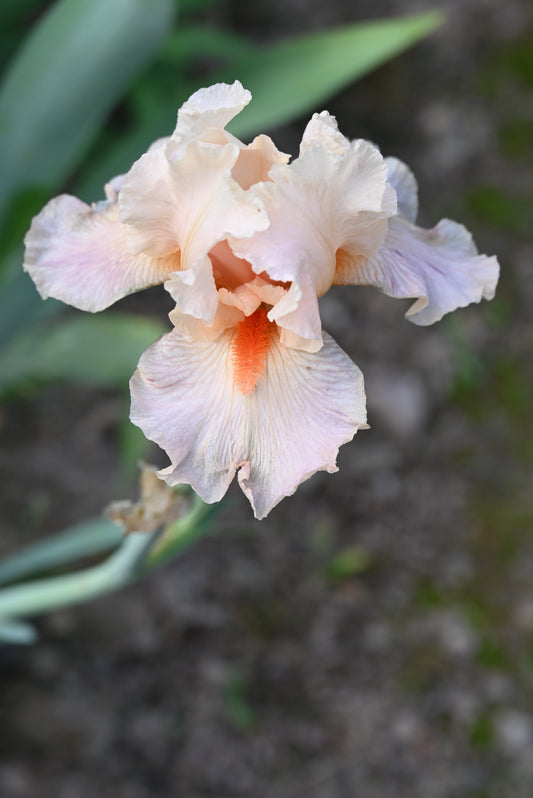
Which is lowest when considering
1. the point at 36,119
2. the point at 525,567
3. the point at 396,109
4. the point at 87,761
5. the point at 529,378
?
the point at 525,567

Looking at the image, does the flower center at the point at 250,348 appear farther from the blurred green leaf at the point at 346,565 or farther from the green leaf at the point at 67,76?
the blurred green leaf at the point at 346,565

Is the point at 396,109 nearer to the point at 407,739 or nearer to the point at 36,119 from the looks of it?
the point at 36,119

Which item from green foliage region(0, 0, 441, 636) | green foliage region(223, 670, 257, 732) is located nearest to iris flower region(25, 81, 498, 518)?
green foliage region(0, 0, 441, 636)

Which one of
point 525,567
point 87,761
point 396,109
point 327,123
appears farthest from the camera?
point 396,109

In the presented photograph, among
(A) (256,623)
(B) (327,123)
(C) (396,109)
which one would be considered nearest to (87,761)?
(A) (256,623)

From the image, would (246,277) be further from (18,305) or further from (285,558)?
(285,558)

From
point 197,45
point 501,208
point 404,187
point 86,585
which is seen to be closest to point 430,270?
point 404,187

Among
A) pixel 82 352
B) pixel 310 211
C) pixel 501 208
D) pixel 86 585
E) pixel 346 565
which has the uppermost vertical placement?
pixel 310 211
